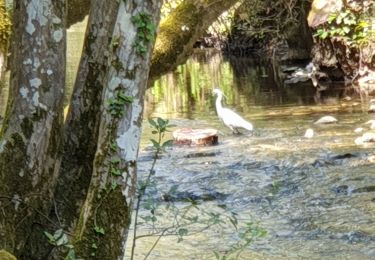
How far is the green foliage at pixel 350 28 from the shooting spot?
16953 mm

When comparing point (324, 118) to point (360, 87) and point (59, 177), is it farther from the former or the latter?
point (59, 177)

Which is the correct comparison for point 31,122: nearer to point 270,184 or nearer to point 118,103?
point 118,103

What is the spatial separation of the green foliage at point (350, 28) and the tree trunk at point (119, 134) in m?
15.0

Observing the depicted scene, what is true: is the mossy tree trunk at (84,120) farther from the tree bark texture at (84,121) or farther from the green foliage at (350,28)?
the green foliage at (350,28)

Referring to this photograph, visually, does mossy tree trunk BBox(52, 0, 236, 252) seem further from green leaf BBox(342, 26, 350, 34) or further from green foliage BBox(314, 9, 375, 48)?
green leaf BBox(342, 26, 350, 34)

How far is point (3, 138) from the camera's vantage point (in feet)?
10.2

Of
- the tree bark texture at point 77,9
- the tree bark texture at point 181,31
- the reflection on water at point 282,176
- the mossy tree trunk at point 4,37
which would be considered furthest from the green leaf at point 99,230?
the tree bark texture at point 77,9

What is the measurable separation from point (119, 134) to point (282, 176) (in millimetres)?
6440

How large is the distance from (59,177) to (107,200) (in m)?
0.62

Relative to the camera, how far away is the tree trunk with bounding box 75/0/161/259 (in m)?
2.62

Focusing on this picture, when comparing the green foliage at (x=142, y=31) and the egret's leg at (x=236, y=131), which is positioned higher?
the green foliage at (x=142, y=31)

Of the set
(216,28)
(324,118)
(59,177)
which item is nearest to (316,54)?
(324,118)

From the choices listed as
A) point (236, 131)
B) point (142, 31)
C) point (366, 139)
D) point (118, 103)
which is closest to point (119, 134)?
point (118, 103)

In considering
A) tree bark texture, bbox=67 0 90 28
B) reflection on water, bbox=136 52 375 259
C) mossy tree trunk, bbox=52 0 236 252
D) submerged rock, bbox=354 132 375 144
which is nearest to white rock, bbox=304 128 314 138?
reflection on water, bbox=136 52 375 259
